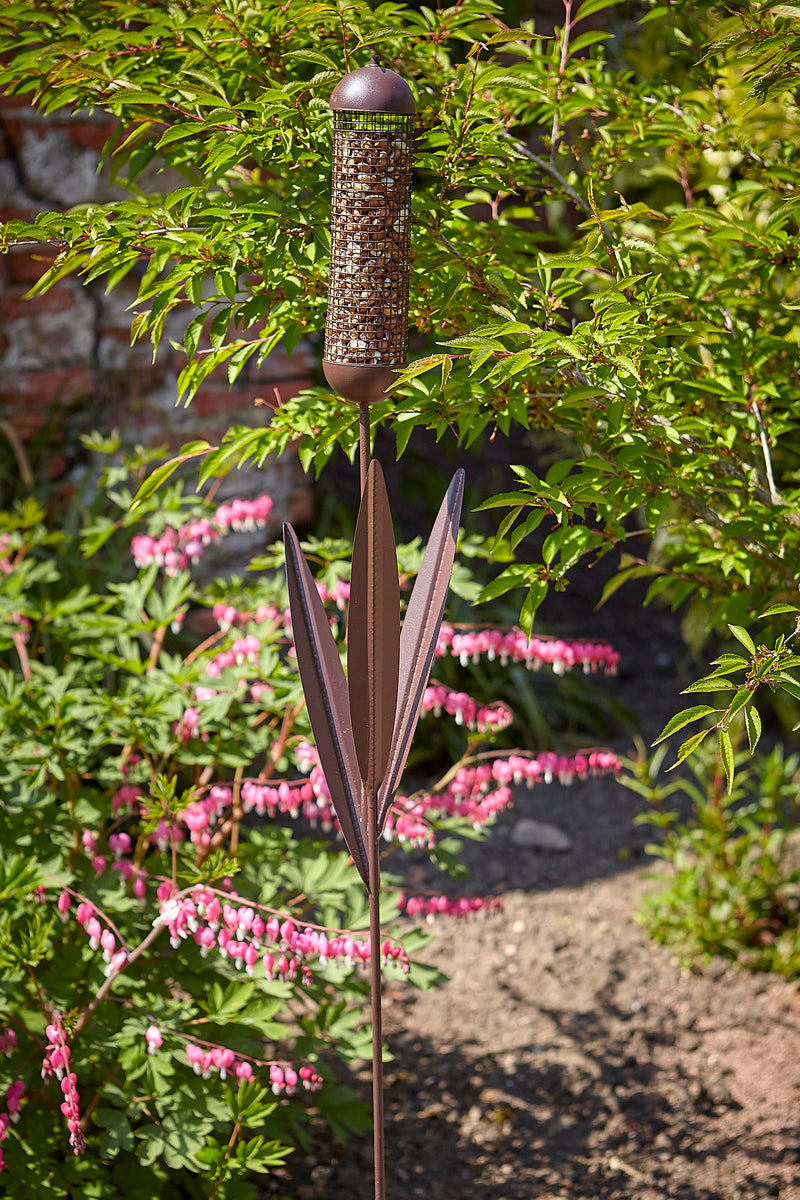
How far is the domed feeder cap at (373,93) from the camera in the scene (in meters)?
1.15

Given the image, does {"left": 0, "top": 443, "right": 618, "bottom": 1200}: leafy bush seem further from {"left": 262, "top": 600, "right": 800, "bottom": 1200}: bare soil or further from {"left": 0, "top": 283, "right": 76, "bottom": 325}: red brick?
{"left": 0, "top": 283, "right": 76, "bottom": 325}: red brick

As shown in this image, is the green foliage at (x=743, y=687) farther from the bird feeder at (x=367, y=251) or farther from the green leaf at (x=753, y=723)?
the bird feeder at (x=367, y=251)

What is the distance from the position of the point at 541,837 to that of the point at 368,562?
1.94 m

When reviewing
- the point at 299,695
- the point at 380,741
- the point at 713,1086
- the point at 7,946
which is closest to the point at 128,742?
the point at 299,695

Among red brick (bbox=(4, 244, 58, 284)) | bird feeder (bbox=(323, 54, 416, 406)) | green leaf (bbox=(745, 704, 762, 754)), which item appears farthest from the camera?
red brick (bbox=(4, 244, 58, 284))

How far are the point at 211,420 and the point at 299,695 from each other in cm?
145

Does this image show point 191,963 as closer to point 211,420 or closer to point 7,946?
point 7,946

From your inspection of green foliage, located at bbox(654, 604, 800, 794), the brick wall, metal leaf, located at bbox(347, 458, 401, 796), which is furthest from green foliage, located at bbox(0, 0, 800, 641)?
the brick wall

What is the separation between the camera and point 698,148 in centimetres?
166

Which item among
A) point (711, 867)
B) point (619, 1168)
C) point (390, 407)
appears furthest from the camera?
point (711, 867)

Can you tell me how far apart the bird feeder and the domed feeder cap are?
0.13 feet

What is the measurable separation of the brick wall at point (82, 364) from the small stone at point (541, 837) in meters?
1.11

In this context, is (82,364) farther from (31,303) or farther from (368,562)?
(368,562)

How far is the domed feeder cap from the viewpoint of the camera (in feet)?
3.77
